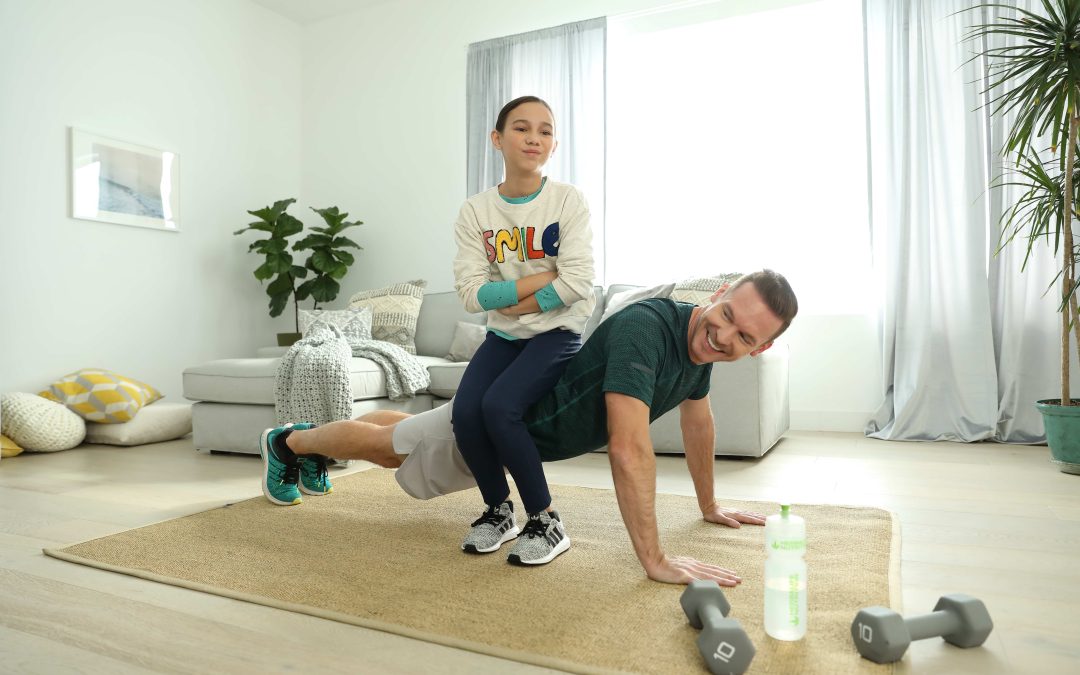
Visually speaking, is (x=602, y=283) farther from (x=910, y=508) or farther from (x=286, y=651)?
(x=286, y=651)

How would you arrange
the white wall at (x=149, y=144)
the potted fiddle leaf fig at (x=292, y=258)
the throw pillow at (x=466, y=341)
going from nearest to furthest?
the white wall at (x=149, y=144), the throw pillow at (x=466, y=341), the potted fiddle leaf fig at (x=292, y=258)

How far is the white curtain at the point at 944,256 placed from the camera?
12.3ft

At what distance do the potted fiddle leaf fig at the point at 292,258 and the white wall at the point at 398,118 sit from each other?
36 centimetres

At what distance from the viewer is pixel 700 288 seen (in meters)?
3.76

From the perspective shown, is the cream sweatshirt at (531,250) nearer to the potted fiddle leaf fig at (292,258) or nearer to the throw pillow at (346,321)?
the throw pillow at (346,321)

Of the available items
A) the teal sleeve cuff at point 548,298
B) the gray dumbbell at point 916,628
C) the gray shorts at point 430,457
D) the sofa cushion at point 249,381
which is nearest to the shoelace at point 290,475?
the gray shorts at point 430,457

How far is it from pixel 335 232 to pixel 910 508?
399 centimetres

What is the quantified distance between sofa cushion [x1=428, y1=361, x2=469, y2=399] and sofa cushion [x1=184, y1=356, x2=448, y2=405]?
282mm

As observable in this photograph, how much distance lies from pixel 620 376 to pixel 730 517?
76cm

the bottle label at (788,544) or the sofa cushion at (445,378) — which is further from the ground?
the sofa cushion at (445,378)

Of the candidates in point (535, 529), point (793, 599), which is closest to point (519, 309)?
point (535, 529)

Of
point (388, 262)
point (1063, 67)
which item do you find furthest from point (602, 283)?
point (1063, 67)

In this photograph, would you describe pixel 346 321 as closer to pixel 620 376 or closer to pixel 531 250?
pixel 531 250

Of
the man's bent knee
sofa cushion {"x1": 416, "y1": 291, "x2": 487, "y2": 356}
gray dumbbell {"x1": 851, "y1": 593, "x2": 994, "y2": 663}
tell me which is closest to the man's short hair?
gray dumbbell {"x1": 851, "y1": 593, "x2": 994, "y2": 663}
